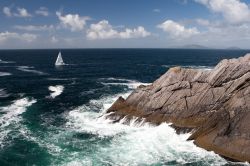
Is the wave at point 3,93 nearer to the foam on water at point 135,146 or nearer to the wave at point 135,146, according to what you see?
the wave at point 135,146

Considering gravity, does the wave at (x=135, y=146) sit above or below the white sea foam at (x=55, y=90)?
below

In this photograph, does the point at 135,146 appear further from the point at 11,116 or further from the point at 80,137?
the point at 11,116

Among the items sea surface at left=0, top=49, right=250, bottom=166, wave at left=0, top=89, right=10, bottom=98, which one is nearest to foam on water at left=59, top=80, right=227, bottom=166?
sea surface at left=0, top=49, right=250, bottom=166

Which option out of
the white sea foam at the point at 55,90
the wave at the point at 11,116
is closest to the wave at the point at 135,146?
the wave at the point at 11,116

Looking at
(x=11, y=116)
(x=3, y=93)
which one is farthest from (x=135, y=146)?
(x=3, y=93)

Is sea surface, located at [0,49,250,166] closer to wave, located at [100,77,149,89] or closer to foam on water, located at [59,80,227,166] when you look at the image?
foam on water, located at [59,80,227,166]

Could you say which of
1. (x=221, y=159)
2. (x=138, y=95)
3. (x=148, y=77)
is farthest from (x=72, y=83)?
(x=221, y=159)
